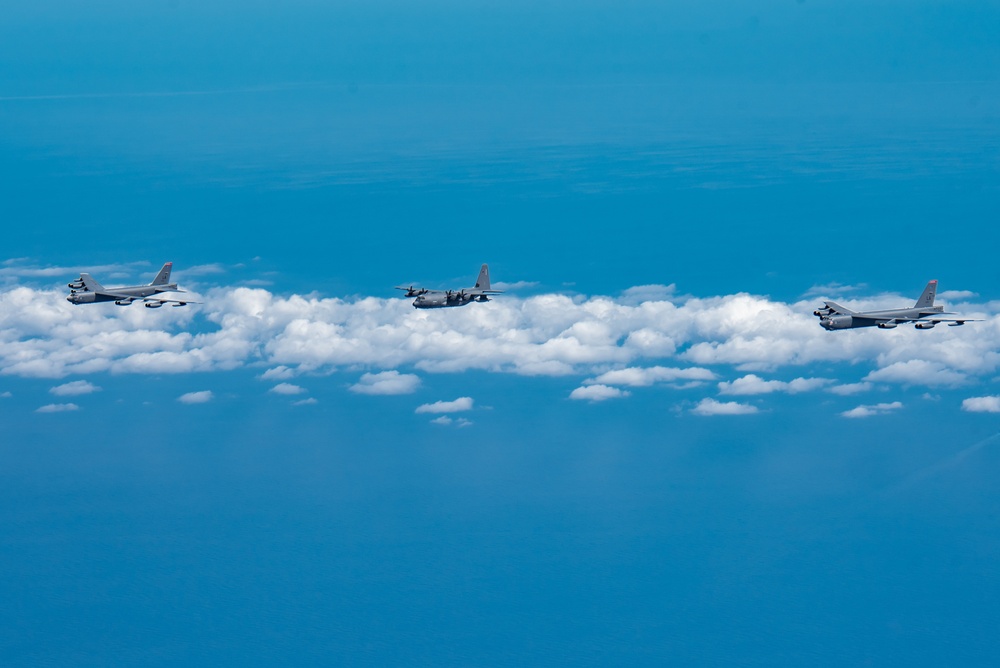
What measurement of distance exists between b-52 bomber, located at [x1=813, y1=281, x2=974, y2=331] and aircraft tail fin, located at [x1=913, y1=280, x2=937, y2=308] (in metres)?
0.20

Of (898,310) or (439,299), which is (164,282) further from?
(898,310)

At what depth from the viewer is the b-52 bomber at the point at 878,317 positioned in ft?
332

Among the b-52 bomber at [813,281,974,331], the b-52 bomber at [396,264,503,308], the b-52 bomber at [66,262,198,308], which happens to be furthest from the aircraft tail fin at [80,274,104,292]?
the b-52 bomber at [813,281,974,331]

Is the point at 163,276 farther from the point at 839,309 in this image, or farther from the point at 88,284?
the point at 839,309

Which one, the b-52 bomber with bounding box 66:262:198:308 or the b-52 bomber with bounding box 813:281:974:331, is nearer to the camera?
the b-52 bomber with bounding box 813:281:974:331

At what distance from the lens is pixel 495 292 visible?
11381 cm

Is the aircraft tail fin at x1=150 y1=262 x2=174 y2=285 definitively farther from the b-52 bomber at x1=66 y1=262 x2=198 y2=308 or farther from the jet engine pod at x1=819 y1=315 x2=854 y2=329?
the jet engine pod at x1=819 y1=315 x2=854 y2=329

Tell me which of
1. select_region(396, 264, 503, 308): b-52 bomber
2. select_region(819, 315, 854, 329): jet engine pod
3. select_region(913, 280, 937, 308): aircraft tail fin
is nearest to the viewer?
select_region(819, 315, 854, 329): jet engine pod

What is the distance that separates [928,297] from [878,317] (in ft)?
23.0

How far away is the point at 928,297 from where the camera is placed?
345 feet

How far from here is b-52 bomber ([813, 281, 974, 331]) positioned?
101m

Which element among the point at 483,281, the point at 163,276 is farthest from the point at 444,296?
the point at 163,276

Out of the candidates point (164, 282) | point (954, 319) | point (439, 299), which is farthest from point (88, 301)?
point (954, 319)

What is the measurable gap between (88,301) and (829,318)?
75.4 meters
